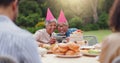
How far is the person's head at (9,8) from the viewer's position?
1181 millimetres

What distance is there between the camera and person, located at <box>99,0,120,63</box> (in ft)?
5.35

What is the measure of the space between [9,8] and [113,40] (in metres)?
0.66

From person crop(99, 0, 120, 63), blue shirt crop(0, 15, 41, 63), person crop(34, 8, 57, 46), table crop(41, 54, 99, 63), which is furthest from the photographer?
person crop(34, 8, 57, 46)

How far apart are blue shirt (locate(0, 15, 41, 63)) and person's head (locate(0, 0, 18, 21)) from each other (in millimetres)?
55

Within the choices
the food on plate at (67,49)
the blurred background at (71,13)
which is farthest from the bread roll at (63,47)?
the blurred background at (71,13)

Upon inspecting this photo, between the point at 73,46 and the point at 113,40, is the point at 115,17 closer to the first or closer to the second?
the point at 113,40

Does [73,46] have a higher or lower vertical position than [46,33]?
lower

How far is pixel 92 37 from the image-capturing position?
440 centimetres

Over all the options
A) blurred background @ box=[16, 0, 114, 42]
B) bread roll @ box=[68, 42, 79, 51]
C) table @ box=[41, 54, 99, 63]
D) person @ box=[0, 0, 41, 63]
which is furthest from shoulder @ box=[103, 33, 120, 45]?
blurred background @ box=[16, 0, 114, 42]

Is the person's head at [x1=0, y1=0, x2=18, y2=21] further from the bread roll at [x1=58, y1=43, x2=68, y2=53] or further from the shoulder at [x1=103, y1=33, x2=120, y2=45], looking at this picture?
the bread roll at [x1=58, y1=43, x2=68, y2=53]

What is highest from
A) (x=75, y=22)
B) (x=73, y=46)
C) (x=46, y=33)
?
(x=75, y=22)

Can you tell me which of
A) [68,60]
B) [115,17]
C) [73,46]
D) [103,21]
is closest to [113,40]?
[115,17]

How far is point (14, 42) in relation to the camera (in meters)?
1.15

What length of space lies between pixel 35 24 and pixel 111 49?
9.40 metres
